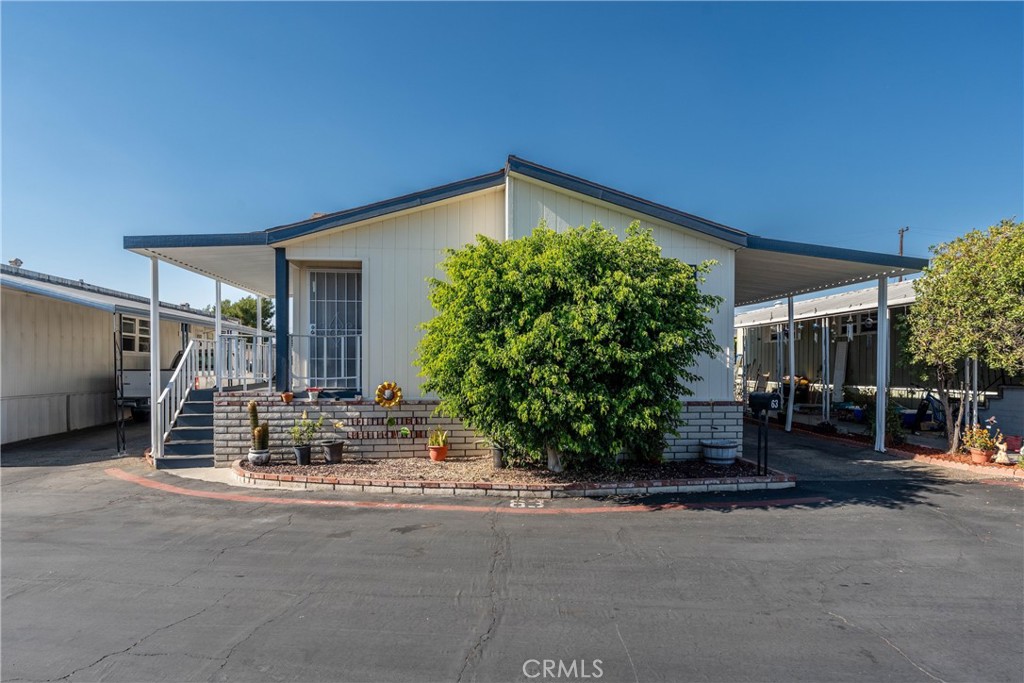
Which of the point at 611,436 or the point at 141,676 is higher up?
the point at 611,436

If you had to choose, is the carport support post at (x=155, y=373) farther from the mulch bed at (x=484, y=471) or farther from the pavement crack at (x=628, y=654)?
the pavement crack at (x=628, y=654)

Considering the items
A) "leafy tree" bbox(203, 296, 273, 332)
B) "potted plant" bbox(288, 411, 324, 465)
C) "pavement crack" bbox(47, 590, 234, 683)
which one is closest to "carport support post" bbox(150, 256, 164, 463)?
"potted plant" bbox(288, 411, 324, 465)

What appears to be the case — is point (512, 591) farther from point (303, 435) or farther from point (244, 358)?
point (244, 358)

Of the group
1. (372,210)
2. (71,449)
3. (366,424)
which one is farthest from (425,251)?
(71,449)

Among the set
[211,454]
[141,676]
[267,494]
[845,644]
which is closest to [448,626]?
[141,676]

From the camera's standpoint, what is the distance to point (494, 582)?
14.5ft

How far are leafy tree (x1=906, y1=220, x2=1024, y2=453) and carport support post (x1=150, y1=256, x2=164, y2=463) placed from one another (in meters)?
13.8

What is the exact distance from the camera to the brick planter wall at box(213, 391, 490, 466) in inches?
343

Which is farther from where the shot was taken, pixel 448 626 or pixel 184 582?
pixel 184 582

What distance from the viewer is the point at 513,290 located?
674cm

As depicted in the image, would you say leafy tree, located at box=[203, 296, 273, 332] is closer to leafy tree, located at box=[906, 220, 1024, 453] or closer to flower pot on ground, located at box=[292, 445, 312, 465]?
flower pot on ground, located at box=[292, 445, 312, 465]

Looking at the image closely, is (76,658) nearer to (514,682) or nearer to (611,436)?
(514,682)

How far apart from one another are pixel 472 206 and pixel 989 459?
402 inches

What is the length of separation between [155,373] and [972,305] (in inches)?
564
